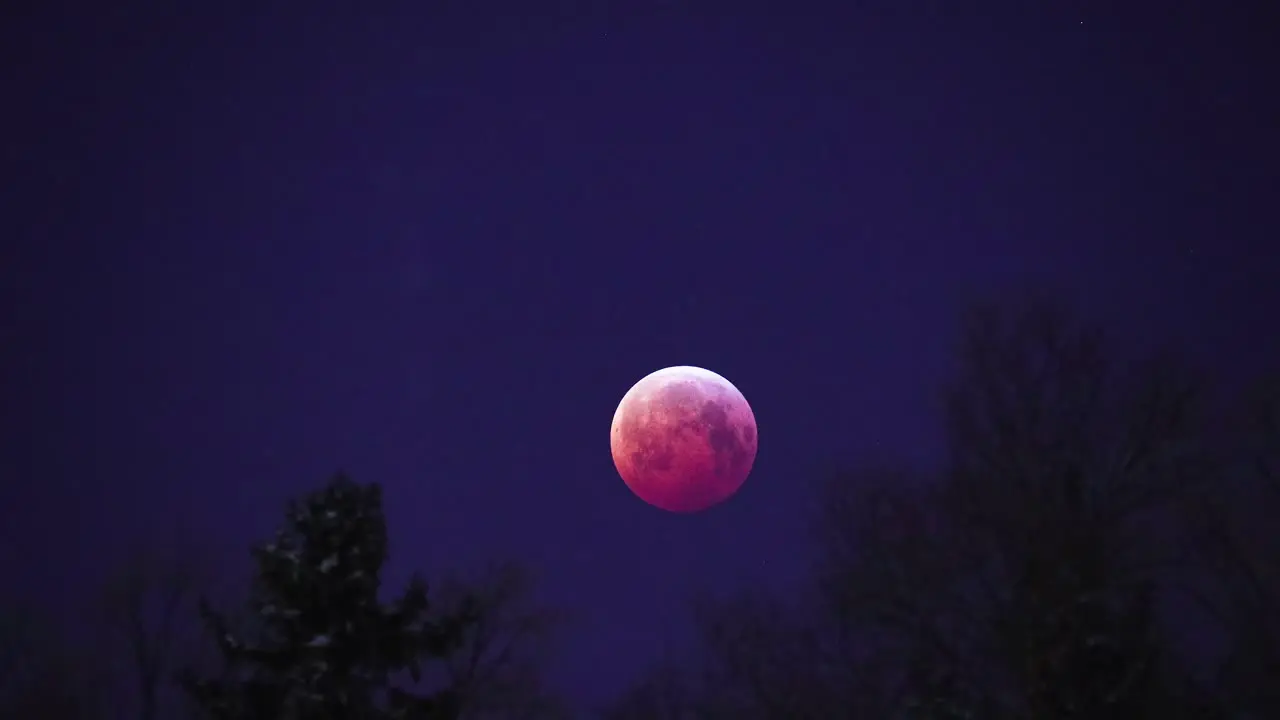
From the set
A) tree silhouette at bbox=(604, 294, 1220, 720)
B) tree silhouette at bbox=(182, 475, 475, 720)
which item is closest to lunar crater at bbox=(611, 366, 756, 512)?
tree silhouette at bbox=(604, 294, 1220, 720)

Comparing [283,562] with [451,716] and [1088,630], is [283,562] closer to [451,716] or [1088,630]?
[451,716]

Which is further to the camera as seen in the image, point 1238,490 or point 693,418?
point 693,418

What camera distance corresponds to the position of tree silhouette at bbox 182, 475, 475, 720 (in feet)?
39.5

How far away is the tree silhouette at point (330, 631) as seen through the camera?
12.0 meters

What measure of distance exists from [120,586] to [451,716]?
71.5 feet

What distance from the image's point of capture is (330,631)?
12.3 metres

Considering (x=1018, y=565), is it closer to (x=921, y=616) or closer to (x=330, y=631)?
(x=921, y=616)

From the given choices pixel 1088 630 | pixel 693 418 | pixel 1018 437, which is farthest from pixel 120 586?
pixel 1088 630

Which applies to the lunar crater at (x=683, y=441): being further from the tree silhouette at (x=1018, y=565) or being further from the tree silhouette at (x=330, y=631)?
the tree silhouette at (x=330, y=631)

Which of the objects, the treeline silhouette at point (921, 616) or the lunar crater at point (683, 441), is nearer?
the treeline silhouette at point (921, 616)

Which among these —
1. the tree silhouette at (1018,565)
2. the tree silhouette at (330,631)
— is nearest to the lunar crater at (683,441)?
the tree silhouette at (1018,565)

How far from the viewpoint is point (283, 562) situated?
12.3m

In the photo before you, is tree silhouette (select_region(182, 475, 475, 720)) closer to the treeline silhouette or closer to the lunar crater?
the treeline silhouette

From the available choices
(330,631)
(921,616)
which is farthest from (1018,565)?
(330,631)
